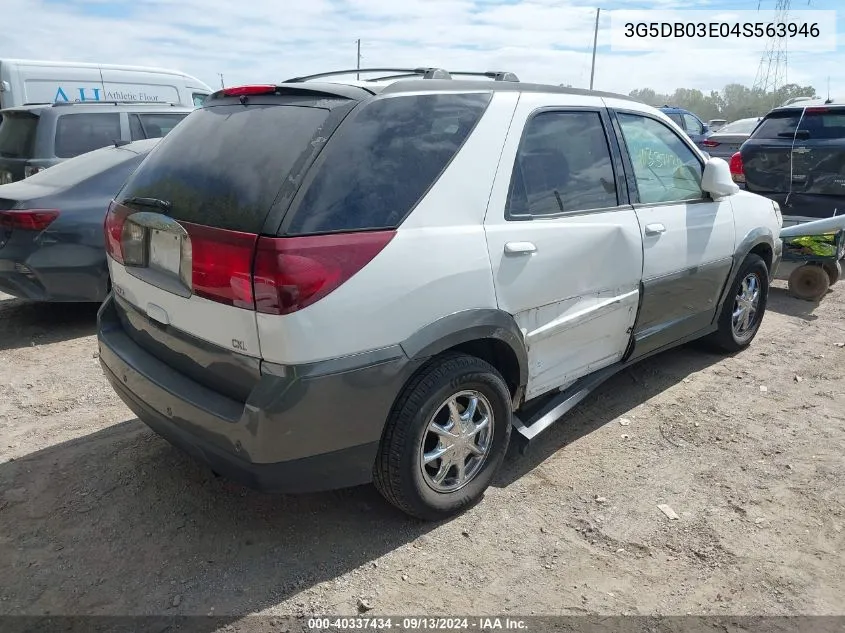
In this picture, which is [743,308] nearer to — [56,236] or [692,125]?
[56,236]

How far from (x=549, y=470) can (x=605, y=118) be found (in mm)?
1898

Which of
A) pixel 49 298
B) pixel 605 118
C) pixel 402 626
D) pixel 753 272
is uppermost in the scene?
pixel 605 118

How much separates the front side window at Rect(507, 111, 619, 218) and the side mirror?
0.96 metres

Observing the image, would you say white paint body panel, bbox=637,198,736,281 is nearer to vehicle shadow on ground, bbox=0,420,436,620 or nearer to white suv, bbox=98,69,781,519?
white suv, bbox=98,69,781,519

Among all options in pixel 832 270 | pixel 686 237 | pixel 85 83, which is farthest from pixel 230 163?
pixel 85 83

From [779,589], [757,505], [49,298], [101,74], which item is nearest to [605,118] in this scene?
[757,505]

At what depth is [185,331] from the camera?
2.63m

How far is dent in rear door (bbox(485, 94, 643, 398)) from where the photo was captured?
295 centimetres

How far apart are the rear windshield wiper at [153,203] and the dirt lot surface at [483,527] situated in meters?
1.34

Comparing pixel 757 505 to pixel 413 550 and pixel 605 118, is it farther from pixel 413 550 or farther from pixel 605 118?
pixel 605 118

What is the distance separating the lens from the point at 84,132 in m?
6.96

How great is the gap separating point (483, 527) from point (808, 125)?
671 cm

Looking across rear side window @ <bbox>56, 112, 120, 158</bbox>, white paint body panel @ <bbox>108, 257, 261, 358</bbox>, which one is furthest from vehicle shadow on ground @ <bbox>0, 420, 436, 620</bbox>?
rear side window @ <bbox>56, 112, 120, 158</bbox>

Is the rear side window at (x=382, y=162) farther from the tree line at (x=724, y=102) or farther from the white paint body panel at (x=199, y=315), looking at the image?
the tree line at (x=724, y=102)
